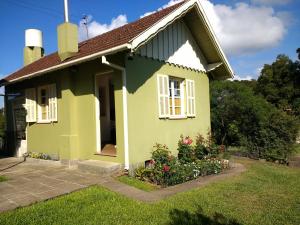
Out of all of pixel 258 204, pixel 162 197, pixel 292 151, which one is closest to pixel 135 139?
pixel 162 197

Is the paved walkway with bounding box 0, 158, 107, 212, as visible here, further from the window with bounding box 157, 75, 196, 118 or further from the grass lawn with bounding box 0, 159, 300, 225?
the window with bounding box 157, 75, 196, 118

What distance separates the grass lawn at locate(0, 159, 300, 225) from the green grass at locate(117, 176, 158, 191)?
98cm

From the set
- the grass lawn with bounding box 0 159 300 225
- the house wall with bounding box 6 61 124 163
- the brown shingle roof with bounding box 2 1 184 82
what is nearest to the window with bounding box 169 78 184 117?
the brown shingle roof with bounding box 2 1 184 82

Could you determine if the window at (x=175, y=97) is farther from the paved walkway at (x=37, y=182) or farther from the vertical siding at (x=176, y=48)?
the paved walkway at (x=37, y=182)

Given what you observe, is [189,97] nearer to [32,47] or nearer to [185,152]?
[185,152]

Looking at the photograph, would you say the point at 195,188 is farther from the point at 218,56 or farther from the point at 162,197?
the point at 218,56

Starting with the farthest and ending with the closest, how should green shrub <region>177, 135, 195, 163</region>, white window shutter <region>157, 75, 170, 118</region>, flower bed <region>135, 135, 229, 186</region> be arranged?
green shrub <region>177, 135, 195, 163</region> → white window shutter <region>157, 75, 170, 118</region> → flower bed <region>135, 135, 229, 186</region>

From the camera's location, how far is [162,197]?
620cm

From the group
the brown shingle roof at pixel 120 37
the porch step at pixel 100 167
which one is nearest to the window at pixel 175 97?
the brown shingle roof at pixel 120 37

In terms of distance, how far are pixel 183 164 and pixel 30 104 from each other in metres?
6.36

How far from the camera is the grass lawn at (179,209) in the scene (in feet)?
16.4

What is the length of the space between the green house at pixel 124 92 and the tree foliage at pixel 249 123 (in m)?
2.17

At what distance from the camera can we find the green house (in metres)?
8.23

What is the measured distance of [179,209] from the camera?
216 inches
